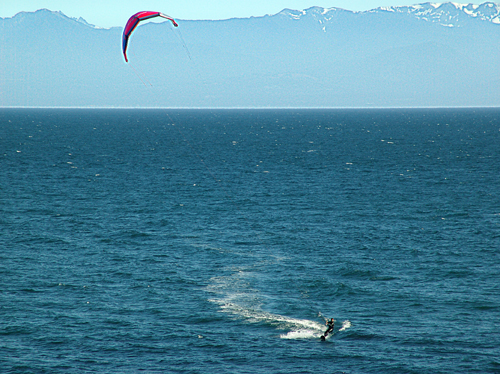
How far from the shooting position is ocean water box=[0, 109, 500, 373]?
131ft

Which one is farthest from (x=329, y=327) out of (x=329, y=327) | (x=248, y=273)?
(x=248, y=273)

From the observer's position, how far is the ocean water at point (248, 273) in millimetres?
39969

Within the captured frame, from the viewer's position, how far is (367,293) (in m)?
50.8

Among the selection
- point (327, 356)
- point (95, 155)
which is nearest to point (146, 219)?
point (327, 356)

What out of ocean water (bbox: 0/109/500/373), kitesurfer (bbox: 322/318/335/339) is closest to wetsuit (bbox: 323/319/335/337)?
kitesurfer (bbox: 322/318/335/339)

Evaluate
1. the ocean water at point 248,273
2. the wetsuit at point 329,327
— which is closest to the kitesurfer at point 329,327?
the wetsuit at point 329,327

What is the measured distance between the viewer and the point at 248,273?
5562 cm

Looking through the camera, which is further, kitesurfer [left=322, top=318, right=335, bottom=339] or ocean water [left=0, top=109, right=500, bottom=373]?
kitesurfer [left=322, top=318, right=335, bottom=339]

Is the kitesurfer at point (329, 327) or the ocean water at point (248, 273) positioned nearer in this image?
the ocean water at point (248, 273)

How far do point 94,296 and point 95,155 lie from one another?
9970 cm

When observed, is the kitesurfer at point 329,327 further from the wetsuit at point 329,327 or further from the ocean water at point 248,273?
the ocean water at point 248,273

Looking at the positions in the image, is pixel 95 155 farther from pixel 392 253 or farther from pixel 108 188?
pixel 392 253

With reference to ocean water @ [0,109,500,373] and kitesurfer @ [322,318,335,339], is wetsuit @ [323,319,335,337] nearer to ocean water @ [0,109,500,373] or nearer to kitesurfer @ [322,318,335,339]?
kitesurfer @ [322,318,335,339]

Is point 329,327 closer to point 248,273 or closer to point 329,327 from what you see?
point 329,327
